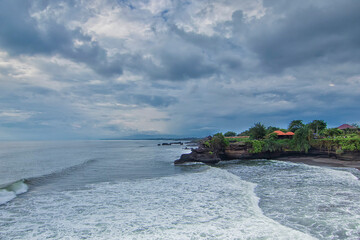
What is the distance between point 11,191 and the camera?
13797mm

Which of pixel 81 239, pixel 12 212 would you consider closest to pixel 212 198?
pixel 81 239

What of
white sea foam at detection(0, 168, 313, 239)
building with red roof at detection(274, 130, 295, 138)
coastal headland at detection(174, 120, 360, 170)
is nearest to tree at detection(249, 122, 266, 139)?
building with red roof at detection(274, 130, 295, 138)

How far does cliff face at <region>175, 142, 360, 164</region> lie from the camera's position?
102 ft

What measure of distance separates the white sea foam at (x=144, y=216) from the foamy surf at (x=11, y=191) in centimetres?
118

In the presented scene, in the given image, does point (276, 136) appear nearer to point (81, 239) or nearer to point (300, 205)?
point (300, 205)

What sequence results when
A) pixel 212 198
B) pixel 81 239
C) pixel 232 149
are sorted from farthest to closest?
pixel 232 149 → pixel 212 198 → pixel 81 239

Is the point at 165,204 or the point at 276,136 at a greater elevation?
the point at 276,136

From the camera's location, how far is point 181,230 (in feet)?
24.2

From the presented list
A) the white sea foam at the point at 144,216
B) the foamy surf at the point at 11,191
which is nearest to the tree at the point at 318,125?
the white sea foam at the point at 144,216

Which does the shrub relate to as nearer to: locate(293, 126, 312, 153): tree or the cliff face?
the cliff face

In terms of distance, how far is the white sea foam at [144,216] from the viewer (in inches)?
281

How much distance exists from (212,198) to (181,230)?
15.4 ft

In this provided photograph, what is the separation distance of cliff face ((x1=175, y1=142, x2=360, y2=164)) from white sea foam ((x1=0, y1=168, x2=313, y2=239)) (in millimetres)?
19603

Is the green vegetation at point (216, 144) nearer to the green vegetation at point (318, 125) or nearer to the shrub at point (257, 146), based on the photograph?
the shrub at point (257, 146)
